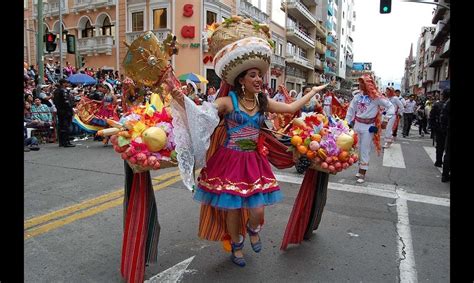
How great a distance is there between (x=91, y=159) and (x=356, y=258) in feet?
21.8

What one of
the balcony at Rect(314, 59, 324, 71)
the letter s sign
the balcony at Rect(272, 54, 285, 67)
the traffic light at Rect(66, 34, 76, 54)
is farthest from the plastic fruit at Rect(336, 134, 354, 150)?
the balcony at Rect(314, 59, 324, 71)

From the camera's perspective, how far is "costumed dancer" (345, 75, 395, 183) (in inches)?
275

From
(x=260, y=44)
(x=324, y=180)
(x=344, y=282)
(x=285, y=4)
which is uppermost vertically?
(x=285, y=4)

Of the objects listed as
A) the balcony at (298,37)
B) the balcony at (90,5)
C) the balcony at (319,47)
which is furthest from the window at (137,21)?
the balcony at (319,47)

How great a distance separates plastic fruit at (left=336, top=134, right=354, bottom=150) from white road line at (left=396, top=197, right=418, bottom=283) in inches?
49.8

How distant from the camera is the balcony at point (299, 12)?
37.4 meters

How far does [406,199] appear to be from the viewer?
588 centimetres

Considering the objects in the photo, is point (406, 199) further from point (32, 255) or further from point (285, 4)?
point (285, 4)

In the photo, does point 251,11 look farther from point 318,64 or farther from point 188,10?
point 318,64

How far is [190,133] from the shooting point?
296 cm

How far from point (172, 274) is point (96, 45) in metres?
26.8

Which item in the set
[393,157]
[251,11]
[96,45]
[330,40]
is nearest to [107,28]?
[96,45]

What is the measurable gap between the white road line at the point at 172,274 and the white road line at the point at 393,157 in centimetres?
684
